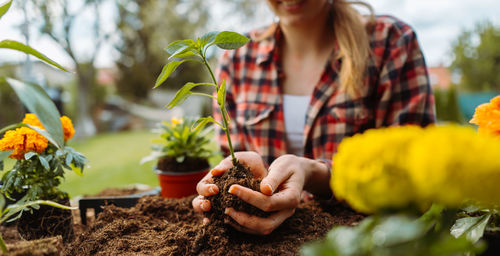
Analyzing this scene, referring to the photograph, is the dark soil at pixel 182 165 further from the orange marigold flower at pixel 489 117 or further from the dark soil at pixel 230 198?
the orange marigold flower at pixel 489 117

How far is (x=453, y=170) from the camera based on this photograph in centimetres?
27

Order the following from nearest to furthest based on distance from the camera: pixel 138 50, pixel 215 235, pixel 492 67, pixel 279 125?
pixel 215 235 < pixel 279 125 < pixel 138 50 < pixel 492 67

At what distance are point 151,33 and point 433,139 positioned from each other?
1393 cm

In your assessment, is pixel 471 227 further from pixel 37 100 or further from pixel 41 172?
pixel 41 172

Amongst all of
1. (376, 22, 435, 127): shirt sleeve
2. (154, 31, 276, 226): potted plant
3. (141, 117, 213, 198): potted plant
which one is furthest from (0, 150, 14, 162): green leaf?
(376, 22, 435, 127): shirt sleeve

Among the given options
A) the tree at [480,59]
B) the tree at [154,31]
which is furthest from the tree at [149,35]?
the tree at [480,59]

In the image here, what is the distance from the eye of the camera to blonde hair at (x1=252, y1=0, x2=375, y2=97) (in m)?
1.28

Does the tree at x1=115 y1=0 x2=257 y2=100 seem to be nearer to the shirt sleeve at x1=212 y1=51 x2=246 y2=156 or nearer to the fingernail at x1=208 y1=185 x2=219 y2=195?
the shirt sleeve at x1=212 y1=51 x2=246 y2=156

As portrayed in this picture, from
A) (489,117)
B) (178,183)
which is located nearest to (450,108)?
(178,183)

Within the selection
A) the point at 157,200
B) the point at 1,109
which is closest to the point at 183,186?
the point at 157,200

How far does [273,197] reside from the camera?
2.23 feet

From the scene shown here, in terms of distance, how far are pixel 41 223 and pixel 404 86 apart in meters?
1.36

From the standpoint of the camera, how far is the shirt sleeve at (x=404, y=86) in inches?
50.8

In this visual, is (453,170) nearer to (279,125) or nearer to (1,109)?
(279,125)
